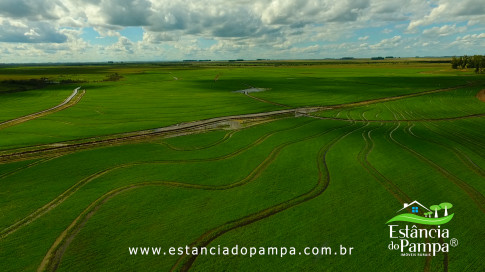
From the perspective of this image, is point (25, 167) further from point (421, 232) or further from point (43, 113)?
point (421, 232)

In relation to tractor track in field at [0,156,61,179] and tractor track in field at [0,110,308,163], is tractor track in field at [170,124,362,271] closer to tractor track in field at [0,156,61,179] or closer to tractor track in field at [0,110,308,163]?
tractor track in field at [0,156,61,179]

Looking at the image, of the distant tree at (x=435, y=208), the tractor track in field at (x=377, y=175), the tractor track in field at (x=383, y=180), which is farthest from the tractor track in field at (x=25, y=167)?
the distant tree at (x=435, y=208)

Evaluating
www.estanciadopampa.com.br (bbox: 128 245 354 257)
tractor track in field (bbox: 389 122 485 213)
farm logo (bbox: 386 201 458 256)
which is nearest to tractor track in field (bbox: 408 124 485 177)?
tractor track in field (bbox: 389 122 485 213)

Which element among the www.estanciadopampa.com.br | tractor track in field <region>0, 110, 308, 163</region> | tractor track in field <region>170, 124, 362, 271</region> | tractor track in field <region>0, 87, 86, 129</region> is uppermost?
tractor track in field <region>0, 87, 86, 129</region>

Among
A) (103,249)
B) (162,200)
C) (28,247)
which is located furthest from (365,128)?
(28,247)

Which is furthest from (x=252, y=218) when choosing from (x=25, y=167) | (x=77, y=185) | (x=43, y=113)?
(x=43, y=113)

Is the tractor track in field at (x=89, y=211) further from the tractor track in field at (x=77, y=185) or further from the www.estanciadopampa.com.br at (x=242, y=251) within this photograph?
the www.estanciadopampa.com.br at (x=242, y=251)
